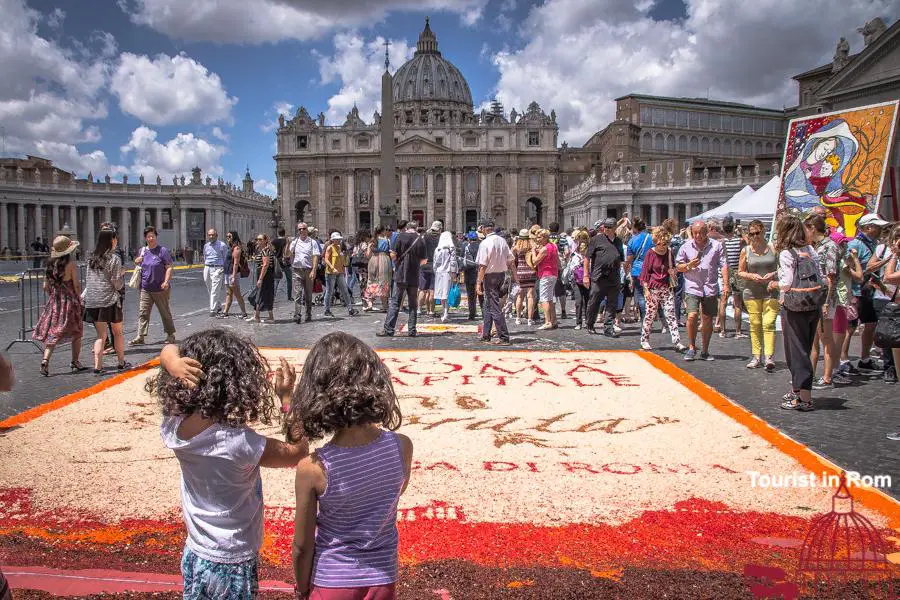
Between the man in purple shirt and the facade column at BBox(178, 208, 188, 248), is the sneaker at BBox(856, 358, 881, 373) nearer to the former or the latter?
the man in purple shirt

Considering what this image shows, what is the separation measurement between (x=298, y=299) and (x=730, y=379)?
887 centimetres

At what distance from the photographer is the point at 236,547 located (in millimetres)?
2318

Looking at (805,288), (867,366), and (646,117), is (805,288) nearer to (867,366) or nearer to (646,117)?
(867,366)

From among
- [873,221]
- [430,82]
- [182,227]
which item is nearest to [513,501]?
[873,221]

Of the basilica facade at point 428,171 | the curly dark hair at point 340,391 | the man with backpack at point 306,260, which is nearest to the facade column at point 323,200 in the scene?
the basilica facade at point 428,171

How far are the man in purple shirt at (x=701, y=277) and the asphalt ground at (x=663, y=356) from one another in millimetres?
449

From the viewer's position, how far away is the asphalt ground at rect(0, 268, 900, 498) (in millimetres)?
5344

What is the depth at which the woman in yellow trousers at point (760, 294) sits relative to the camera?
26.9 feet

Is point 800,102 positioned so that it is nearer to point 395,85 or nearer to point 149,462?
point 395,85

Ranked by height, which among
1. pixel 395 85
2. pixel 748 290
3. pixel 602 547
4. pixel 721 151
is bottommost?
pixel 602 547

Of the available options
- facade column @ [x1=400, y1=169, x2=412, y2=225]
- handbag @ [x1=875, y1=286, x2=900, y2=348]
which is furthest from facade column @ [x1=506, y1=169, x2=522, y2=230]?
handbag @ [x1=875, y1=286, x2=900, y2=348]

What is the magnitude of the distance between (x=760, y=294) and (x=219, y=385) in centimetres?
743

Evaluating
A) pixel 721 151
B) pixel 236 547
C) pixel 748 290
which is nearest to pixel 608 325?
pixel 748 290

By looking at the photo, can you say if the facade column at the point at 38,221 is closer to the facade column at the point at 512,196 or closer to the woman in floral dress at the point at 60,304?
the facade column at the point at 512,196
